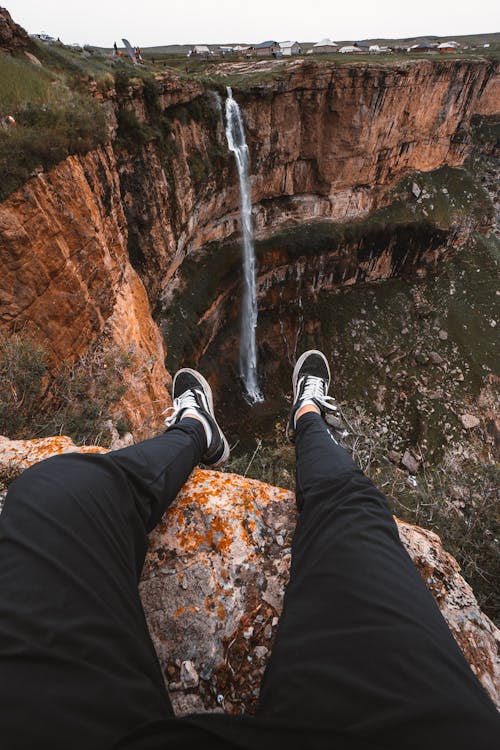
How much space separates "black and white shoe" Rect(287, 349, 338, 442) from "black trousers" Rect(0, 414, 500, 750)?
220 cm

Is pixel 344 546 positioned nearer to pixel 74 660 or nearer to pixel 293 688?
pixel 293 688

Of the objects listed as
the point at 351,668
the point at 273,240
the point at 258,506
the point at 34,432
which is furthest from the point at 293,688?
the point at 273,240

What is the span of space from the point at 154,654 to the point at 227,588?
2.28ft

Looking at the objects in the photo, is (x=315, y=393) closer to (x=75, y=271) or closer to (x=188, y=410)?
(x=188, y=410)

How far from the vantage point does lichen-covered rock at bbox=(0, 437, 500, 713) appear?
5.40ft

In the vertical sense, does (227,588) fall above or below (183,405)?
above

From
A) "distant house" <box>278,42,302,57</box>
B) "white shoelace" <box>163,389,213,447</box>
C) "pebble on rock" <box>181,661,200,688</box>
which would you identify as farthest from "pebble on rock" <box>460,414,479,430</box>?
"distant house" <box>278,42,302,57</box>

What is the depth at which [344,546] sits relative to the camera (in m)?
1.59

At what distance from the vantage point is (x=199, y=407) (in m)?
4.09

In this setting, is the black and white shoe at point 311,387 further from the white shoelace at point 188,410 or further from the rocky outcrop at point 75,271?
the rocky outcrop at point 75,271

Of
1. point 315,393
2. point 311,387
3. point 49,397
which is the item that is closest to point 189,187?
point 49,397

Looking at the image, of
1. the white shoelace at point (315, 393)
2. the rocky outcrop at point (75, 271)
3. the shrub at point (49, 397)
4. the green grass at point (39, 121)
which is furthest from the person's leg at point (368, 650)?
the green grass at point (39, 121)

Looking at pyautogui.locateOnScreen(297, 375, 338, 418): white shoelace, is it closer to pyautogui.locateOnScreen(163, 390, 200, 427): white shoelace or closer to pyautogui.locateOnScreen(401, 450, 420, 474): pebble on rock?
pyautogui.locateOnScreen(163, 390, 200, 427): white shoelace

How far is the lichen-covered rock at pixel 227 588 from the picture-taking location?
5.40ft
